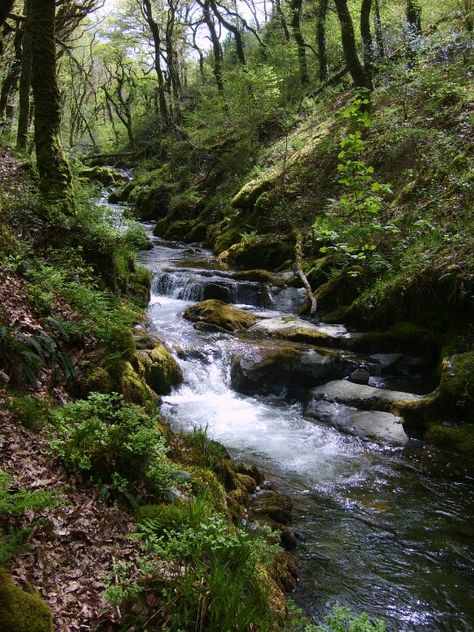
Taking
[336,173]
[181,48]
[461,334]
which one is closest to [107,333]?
[461,334]

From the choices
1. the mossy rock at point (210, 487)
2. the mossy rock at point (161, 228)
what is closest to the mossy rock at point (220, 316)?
the mossy rock at point (210, 487)

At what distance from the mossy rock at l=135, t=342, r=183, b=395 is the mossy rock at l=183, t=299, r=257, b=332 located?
229cm

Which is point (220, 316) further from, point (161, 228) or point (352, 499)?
point (161, 228)

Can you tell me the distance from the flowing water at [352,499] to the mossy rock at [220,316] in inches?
18.8

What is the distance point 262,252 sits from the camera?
14.9m

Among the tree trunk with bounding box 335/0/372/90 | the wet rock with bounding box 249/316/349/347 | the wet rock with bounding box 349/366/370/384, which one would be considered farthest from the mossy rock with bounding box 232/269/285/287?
the tree trunk with bounding box 335/0/372/90

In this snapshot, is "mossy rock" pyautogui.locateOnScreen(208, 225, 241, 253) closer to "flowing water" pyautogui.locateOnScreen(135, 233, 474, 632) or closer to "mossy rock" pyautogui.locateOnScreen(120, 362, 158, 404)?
"flowing water" pyautogui.locateOnScreen(135, 233, 474, 632)

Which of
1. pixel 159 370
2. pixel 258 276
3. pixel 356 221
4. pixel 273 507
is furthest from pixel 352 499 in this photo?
pixel 258 276

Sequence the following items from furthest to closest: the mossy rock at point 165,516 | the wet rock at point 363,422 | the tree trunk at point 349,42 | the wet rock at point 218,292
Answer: the tree trunk at point 349,42, the wet rock at point 218,292, the wet rock at point 363,422, the mossy rock at point 165,516

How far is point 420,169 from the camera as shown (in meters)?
11.9

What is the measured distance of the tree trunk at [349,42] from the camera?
46.5 feet

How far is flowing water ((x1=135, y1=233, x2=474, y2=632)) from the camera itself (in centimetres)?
Answer: 431

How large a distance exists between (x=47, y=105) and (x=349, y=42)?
31.9 ft

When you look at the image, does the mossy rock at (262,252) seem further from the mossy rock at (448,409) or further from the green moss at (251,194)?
the mossy rock at (448,409)
